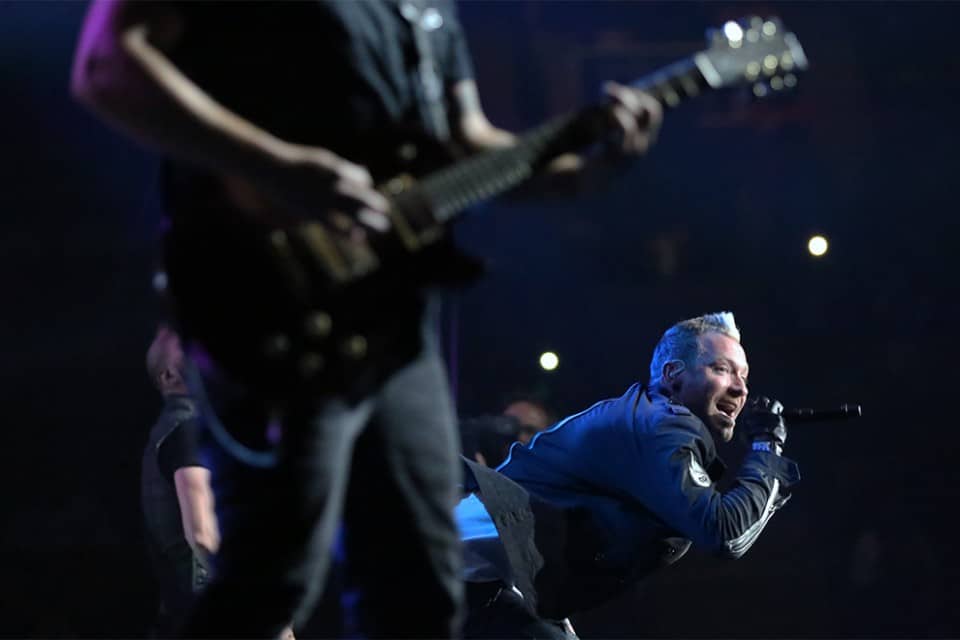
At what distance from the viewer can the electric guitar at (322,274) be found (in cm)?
136

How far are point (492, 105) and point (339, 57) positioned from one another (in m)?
5.06

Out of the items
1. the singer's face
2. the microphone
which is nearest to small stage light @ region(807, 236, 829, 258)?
the microphone

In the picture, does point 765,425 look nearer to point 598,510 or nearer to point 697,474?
point 697,474

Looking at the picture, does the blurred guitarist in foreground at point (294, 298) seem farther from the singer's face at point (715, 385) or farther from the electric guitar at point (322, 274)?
the singer's face at point (715, 385)

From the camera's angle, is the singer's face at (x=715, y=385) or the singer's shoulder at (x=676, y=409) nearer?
the singer's shoulder at (x=676, y=409)

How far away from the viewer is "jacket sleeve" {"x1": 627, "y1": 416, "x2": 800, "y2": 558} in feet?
10.7

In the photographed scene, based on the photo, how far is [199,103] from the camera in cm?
138

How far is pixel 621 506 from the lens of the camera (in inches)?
136

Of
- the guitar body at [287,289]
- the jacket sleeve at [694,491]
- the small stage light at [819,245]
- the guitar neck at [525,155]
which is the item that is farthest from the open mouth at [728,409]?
the small stage light at [819,245]

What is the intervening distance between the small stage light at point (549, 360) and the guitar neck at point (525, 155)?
5245 millimetres

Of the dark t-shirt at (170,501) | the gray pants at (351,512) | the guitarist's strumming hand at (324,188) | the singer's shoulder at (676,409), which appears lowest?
the dark t-shirt at (170,501)

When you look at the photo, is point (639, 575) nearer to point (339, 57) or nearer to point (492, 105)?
point (339, 57)

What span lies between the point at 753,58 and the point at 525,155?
0.58 metres

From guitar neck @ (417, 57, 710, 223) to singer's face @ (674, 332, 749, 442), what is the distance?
200 centimetres
